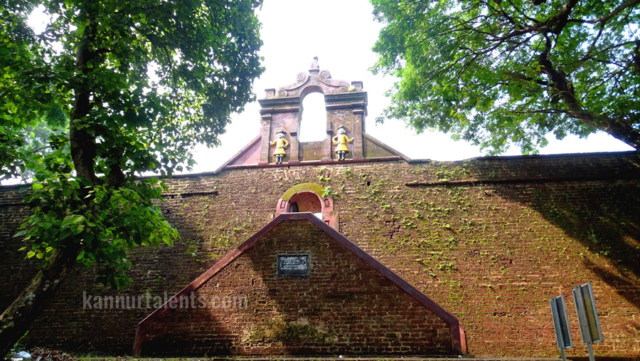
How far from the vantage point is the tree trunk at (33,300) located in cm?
517

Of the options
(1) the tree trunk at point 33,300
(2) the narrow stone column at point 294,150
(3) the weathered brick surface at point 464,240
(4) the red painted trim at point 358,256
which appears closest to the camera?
(1) the tree trunk at point 33,300

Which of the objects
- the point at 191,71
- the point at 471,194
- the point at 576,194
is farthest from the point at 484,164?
the point at 191,71

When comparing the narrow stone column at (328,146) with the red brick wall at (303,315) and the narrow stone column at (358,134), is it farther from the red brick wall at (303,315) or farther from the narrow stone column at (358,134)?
the red brick wall at (303,315)

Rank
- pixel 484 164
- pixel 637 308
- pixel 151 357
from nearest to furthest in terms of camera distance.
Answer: pixel 151 357 → pixel 637 308 → pixel 484 164

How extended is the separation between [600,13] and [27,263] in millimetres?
16460

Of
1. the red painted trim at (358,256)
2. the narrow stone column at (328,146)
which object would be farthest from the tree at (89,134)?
the narrow stone column at (328,146)

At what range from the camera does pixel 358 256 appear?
6.70 metres

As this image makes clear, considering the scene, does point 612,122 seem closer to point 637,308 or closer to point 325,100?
point 637,308

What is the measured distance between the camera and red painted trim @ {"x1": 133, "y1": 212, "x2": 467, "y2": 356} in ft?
19.9

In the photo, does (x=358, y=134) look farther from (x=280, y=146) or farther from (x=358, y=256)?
(x=358, y=256)

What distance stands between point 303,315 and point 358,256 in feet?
4.70

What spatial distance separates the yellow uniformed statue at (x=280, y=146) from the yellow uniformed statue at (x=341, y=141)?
5.08ft

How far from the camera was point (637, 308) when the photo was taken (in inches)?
316

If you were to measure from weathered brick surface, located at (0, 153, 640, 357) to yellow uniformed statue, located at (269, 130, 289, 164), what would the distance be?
446mm
